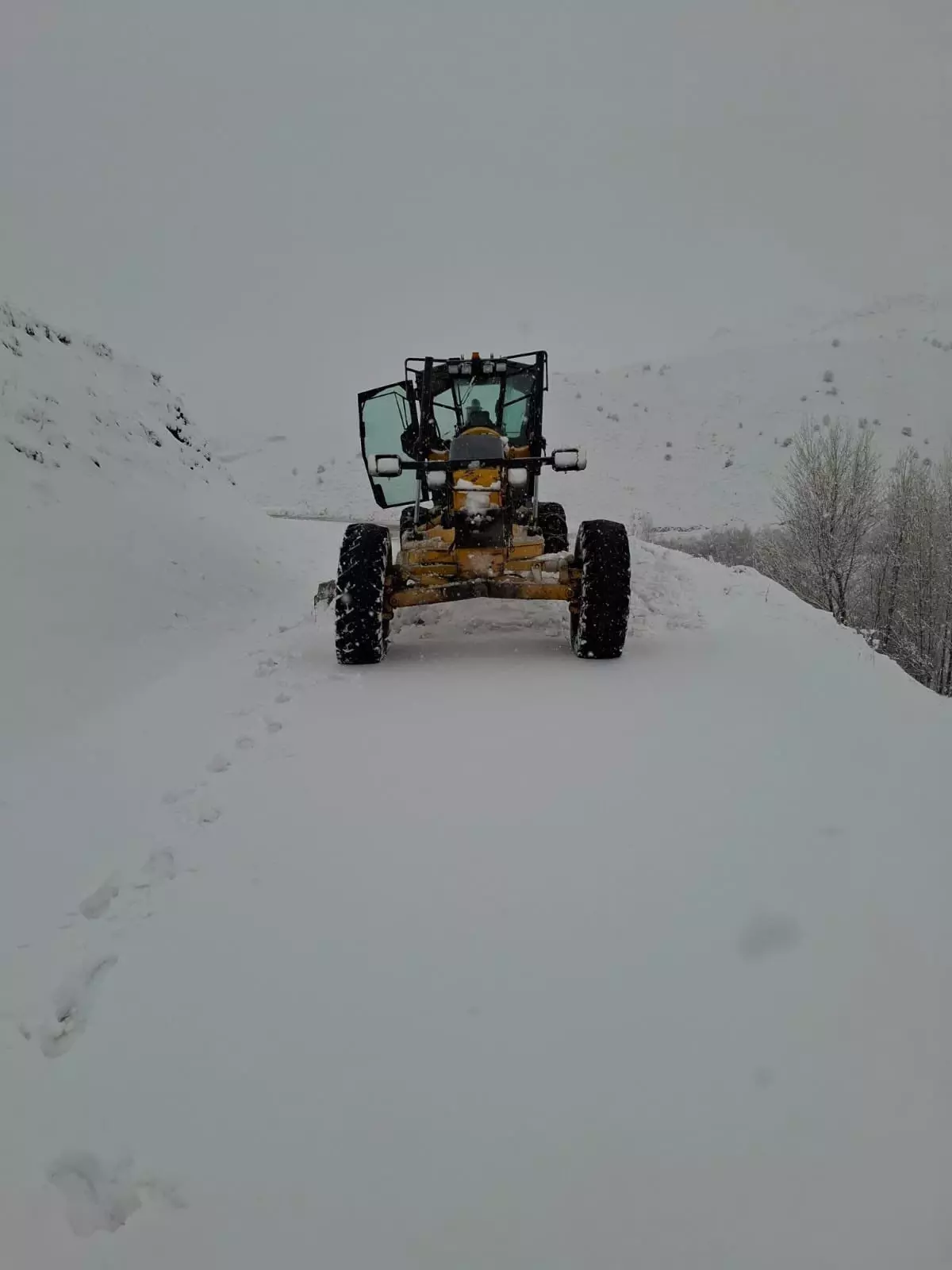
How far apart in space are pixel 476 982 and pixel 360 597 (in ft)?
11.8

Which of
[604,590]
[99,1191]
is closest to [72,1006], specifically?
[99,1191]

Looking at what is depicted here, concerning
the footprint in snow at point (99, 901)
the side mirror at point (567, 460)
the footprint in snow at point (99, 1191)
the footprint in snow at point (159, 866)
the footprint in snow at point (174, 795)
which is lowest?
the footprint in snow at point (99, 1191)

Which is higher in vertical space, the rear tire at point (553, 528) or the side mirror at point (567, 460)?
the side mirror at point (567, 460)

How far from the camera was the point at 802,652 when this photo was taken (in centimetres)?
603

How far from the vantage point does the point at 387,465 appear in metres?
5.67

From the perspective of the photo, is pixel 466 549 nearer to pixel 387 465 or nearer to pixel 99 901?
pixel 387 465

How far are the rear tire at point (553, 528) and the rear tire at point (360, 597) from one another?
1.91m

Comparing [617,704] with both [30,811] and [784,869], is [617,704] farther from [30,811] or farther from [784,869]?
[30,811]

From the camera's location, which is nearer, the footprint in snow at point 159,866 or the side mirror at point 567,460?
the footprint in snow at point 159,866

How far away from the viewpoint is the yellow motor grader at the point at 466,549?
558 cm

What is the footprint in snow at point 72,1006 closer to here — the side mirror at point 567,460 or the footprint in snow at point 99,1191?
the footprint in snow at point 99,1191

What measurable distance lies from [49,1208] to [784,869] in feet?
7.07

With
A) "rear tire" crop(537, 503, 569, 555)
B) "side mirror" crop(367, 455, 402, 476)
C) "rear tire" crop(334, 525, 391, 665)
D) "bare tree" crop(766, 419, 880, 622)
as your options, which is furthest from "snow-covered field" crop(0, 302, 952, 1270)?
"bare tree" crop(766, 419, 880, 622)

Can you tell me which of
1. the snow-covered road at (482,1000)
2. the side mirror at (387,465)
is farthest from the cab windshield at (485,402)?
the snow-covered road at (482,1000)
